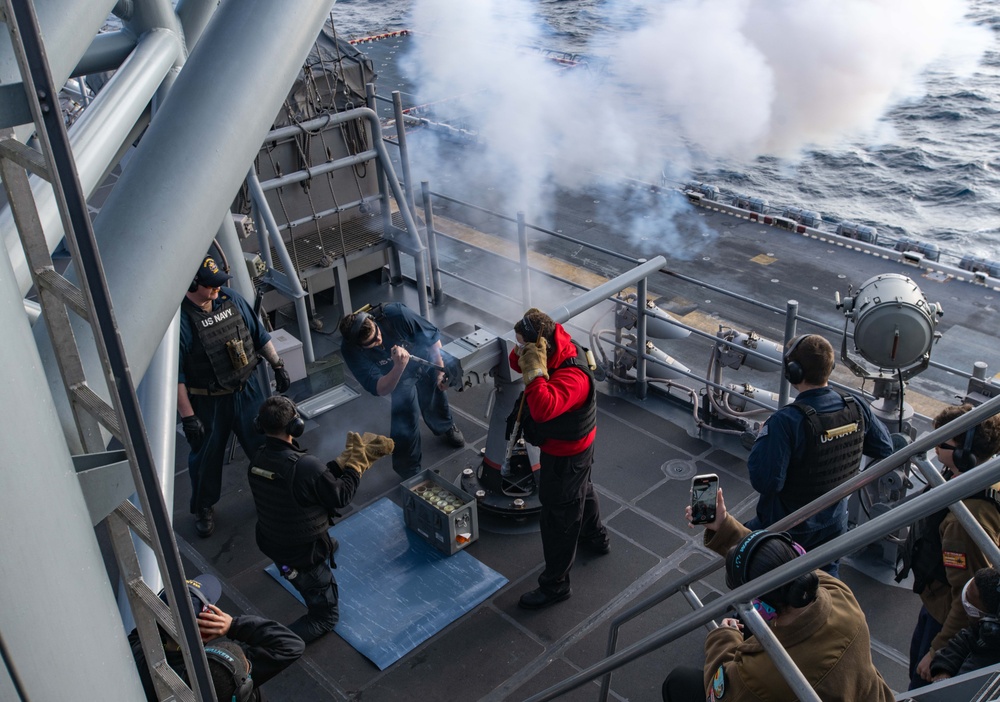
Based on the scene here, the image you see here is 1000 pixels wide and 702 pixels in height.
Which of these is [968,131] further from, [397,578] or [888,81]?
[397,578]

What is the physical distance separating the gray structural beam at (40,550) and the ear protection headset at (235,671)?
1.86m

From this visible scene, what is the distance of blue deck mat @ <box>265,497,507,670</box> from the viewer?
224 inches

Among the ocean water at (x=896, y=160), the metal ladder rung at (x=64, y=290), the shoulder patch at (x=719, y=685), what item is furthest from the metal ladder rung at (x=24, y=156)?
the ocean water at (x=896, y=160)

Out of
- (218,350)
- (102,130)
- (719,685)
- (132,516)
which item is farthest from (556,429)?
(132,516)

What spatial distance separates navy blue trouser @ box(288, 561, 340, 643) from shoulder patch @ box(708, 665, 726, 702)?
2862 millimetres

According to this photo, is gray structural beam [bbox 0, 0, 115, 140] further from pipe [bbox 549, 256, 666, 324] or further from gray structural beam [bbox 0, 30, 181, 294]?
pipe [bbox 549, 256, 666, 324]

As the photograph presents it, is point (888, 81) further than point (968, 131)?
Yes

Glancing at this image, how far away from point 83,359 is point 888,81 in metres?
55.6

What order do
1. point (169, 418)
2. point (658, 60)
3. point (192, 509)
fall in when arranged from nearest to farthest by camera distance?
point (169, 418), point (192, 509), point (658, 60)

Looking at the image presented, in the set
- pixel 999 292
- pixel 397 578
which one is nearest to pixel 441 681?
pixel 397 578

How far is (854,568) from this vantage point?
607 cm

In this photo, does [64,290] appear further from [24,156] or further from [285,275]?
[285,275]

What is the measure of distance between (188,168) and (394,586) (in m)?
4.65

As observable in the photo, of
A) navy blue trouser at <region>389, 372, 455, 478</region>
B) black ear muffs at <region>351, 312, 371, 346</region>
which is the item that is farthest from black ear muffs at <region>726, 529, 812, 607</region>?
navy blue trouser at <region>389, 372, 455, 478</region>
